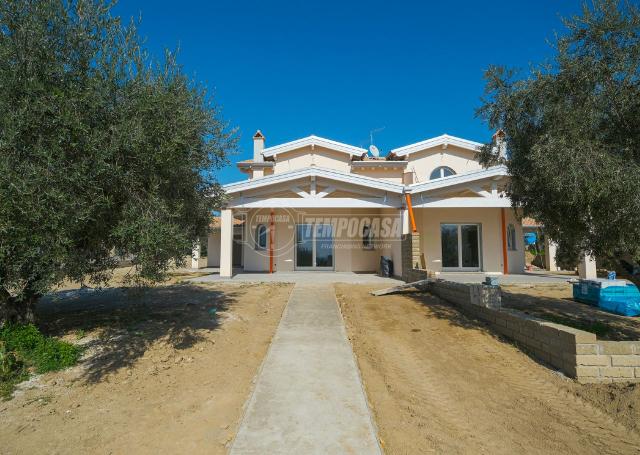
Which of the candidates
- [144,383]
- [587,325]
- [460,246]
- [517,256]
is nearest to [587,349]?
[587,325]

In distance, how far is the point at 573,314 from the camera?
26.5 ft

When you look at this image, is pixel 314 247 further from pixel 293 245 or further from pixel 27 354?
pixel 27 354

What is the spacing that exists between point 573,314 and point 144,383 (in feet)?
28.0

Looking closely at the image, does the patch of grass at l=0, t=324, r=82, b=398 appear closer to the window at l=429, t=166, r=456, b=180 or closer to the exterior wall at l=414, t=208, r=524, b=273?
the exterior wall at l=414, t=208, r=524, b=273

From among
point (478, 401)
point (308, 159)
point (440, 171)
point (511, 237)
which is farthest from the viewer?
point (308, 159)

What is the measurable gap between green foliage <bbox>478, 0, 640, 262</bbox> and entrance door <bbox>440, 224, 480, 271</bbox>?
33.7 feet

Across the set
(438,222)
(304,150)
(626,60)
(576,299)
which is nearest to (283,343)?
(626,60)

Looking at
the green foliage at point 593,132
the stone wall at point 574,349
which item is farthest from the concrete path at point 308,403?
the green foliage at point 593,132

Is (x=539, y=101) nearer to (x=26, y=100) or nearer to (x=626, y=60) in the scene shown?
(x=626, y=60)

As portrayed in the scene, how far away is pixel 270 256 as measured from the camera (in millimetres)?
16688

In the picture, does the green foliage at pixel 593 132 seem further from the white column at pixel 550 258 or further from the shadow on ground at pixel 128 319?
the white column at pixel 550 258

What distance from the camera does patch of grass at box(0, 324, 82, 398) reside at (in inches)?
189

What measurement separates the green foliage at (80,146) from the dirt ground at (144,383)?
131cm

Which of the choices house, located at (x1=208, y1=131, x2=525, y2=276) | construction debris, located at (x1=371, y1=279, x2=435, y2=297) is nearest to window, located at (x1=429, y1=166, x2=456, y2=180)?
house, located at (x1=208, y1=131, x2=525, y2=276)
